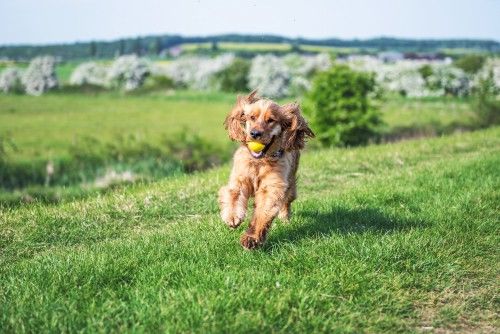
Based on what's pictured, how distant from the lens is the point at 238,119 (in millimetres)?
6488

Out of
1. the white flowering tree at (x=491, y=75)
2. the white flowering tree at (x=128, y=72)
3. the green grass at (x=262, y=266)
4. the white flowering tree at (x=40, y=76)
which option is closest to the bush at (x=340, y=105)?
the white flowering tree at (x=491, y=75)

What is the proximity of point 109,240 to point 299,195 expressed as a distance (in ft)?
12.2

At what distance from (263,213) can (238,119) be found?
126 cm

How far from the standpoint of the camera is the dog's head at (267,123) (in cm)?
598

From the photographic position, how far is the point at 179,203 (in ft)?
29.2

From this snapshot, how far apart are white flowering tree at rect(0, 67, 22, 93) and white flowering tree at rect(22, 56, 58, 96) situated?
0.71 metres

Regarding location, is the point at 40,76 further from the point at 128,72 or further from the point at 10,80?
the point at 128,72

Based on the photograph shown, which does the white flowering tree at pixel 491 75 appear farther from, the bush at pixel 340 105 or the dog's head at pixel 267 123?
the dog's head at pixel 267 123

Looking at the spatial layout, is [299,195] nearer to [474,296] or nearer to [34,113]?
[474,296]

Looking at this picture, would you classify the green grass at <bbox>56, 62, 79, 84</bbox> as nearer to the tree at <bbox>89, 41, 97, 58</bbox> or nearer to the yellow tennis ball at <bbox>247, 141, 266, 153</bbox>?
the tree at <bbox>89, 41, 97, 58</bbox>

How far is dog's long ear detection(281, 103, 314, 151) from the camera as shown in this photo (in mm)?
6309

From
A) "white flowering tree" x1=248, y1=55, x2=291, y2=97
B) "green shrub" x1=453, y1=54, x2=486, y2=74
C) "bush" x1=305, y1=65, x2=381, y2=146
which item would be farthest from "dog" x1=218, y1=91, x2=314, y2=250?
"white flowering tree" x1=248, y1=55, x2=291, y2=97

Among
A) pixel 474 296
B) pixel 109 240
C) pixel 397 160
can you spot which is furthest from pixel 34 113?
pixel 474 296

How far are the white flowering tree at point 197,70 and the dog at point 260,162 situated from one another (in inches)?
2862
